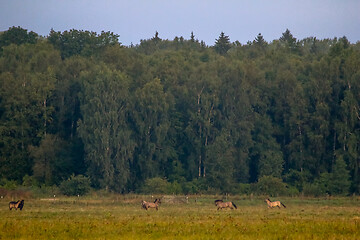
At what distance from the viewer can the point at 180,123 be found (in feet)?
266

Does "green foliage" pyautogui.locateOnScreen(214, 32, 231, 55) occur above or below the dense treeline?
above

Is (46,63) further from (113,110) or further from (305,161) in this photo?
(305,161)

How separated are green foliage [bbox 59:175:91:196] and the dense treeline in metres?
4.96

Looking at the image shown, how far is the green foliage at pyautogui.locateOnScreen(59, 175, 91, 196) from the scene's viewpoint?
217ft

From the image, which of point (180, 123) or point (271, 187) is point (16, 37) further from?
point (271, 187)

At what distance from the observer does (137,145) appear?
76938mm

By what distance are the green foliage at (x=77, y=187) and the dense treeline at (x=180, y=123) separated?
4.96 m

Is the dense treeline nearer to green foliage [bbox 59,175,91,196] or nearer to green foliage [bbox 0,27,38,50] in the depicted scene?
green foliage [bbox 59,175,91,196]

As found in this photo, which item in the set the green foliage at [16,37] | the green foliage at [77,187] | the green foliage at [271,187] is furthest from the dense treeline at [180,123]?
the green foliage at [16,37]

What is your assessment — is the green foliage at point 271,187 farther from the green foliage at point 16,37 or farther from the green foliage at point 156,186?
the green foliage at point 16,37

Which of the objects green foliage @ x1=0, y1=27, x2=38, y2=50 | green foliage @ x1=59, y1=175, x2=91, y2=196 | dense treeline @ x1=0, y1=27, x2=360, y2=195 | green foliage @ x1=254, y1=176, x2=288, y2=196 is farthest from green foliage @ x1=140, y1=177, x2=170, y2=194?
green foliage @ x1=0, y1=27, x2=38, y2=50

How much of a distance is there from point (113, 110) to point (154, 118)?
17.2 ft

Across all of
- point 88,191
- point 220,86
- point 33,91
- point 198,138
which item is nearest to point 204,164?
point 198,138

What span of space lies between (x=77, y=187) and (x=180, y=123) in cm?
1918
